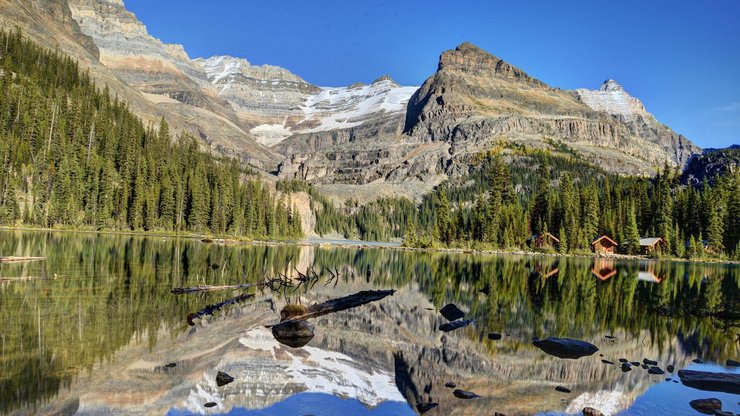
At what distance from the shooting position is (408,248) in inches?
4899

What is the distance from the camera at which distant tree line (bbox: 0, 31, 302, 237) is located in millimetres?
98000

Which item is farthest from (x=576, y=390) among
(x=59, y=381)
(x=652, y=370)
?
(x=59, y=381)

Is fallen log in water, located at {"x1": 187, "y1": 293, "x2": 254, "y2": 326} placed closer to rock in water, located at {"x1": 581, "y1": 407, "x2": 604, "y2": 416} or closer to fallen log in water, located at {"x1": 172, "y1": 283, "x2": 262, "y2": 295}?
fallen log in water, located at {"x1": 172, "y1": 283, "x2": 262, "y2": 295}

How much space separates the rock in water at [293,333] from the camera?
1919 centimetres

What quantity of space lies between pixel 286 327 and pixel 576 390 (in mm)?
11428

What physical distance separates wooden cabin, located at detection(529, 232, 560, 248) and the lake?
8690 cm

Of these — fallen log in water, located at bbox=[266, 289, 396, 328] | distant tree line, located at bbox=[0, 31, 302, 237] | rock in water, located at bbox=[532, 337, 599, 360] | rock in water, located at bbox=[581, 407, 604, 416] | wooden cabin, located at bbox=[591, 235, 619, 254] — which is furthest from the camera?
wooden cabin, located at bbox=[591, 235, 619, 254]

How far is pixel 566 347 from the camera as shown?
1864 centimetres

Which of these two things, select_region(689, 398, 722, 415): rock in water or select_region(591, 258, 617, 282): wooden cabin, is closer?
select_region(689, 398, 722, 415): rock in water

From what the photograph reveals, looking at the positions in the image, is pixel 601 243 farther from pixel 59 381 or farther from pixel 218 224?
pixel 59 381

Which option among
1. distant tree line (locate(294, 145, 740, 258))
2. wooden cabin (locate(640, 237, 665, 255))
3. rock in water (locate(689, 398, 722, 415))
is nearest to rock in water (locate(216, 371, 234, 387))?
rock in water (locate(689, 398, 722, 415))

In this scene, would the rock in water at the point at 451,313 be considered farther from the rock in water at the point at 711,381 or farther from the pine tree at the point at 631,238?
the pine tree at the point at 631,238

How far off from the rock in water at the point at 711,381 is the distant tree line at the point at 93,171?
343 feet

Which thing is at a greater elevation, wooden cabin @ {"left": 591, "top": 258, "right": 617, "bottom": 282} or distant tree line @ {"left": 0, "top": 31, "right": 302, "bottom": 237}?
distant tree line @ {"left": 0, "top": 31, "right": 302, "bottom": 237}
